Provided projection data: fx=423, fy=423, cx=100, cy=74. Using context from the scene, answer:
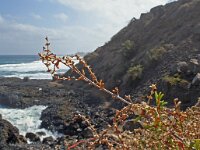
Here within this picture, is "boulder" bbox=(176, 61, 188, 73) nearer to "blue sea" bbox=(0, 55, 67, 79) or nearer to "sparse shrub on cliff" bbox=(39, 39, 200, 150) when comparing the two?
"blue sea" bbox=(0, 55, 67, 79)

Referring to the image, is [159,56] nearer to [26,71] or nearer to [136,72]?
[136,72]

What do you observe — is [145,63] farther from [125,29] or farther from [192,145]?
[192,145]

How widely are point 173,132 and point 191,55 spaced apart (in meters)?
24.8

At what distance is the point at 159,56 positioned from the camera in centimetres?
2984

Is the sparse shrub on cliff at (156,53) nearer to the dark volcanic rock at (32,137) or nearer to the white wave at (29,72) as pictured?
the dark volcanic rock at (32,137)

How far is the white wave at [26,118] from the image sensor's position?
83.8 ft

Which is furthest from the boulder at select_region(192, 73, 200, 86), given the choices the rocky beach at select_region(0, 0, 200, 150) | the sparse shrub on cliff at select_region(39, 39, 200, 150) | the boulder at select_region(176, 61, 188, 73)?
the sparse shrub on cliff at select_region(39, 39, 200, 150)

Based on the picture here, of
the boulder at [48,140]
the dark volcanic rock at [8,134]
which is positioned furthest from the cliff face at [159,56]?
the dark volcanic rock at [8,134]

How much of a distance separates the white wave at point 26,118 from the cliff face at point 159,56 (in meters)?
6.01

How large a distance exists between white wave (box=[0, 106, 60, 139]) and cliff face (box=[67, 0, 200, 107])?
6013 mm

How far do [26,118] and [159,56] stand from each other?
Result: 401 inches

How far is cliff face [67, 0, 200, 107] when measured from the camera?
74.2 feet

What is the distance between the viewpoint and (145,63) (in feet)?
103

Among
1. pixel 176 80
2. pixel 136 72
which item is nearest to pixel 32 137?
pixel 176 80
